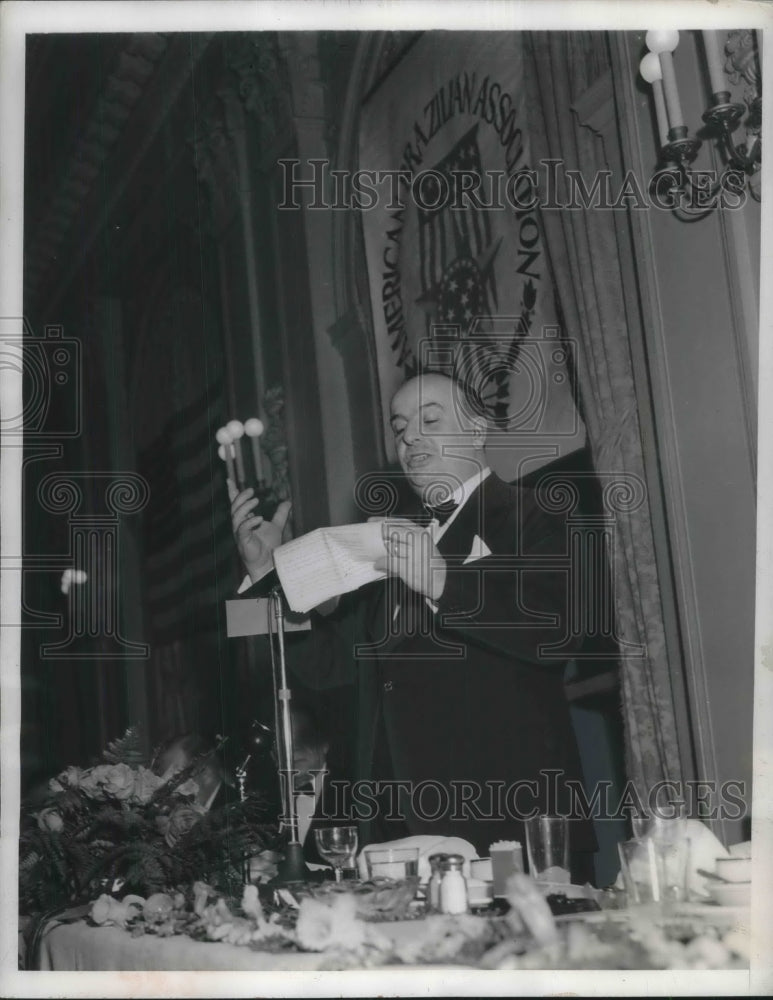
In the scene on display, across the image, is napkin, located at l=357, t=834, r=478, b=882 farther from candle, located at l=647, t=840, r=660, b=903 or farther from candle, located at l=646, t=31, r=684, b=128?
candle, located at l=646, t=31, r=684, b=128

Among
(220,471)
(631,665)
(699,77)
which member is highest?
(699,77)

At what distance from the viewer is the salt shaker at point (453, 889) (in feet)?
9.72

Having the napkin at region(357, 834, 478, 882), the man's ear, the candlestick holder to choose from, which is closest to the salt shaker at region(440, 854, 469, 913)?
the napkin at region(357, 834, 478, 882)

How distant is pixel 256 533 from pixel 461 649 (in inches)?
26.0

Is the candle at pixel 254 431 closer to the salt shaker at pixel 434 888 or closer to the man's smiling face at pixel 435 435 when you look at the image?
the man's smiling face at pixel 435 435

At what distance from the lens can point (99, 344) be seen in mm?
3629

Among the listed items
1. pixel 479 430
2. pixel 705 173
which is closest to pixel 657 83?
pixel 705 173

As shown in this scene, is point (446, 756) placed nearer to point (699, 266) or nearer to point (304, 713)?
point (304, 713)

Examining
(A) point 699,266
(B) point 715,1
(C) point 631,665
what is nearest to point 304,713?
(C) point 631,665

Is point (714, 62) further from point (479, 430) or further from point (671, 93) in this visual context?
point (479, 430)

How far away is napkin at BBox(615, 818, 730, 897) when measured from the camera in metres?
3.09

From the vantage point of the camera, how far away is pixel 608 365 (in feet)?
11.3

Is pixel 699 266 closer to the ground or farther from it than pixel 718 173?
closer to the ground

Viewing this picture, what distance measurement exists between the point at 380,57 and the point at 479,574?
4.82 feet
